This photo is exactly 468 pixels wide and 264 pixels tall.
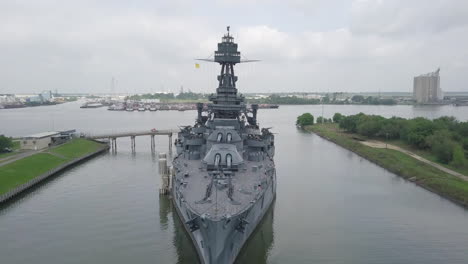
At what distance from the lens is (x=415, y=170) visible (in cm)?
4644

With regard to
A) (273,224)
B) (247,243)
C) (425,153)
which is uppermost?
(425,153)

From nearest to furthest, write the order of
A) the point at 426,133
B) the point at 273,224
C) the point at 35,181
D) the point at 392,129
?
the point at 273,224 → the point at 35,181 → the point at 426,133 → the point at 392,129

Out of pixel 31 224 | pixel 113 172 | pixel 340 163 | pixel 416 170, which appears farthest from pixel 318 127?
pixel 31 224

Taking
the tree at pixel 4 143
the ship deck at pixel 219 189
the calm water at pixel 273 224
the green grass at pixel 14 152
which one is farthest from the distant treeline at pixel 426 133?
the tree at pixel 4 143

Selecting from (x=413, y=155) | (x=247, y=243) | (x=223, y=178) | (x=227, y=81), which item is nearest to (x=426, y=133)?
(x=413, y=155)

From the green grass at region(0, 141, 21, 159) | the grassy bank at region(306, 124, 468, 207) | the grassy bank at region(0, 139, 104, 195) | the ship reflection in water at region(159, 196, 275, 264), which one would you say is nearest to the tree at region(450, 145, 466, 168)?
the grassy bank at region(306, 124, 468, 207)

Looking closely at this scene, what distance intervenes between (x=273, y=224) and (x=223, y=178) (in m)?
7.14

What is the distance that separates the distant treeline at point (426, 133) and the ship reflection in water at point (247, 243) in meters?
31.0

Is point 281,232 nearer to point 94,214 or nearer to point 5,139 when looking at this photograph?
point 94,214

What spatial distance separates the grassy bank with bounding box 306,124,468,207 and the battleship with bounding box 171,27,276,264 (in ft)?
61.1

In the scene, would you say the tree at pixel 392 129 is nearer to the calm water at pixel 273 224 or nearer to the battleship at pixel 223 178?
the calm water at pixel 273 224

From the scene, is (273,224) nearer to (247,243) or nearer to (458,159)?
(247,243)

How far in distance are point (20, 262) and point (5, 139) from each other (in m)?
35.4

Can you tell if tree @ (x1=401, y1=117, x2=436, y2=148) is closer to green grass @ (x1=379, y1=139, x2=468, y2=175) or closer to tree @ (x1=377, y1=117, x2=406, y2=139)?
green grass @ (x1=379, y1=139, x2=468, y2=175)
